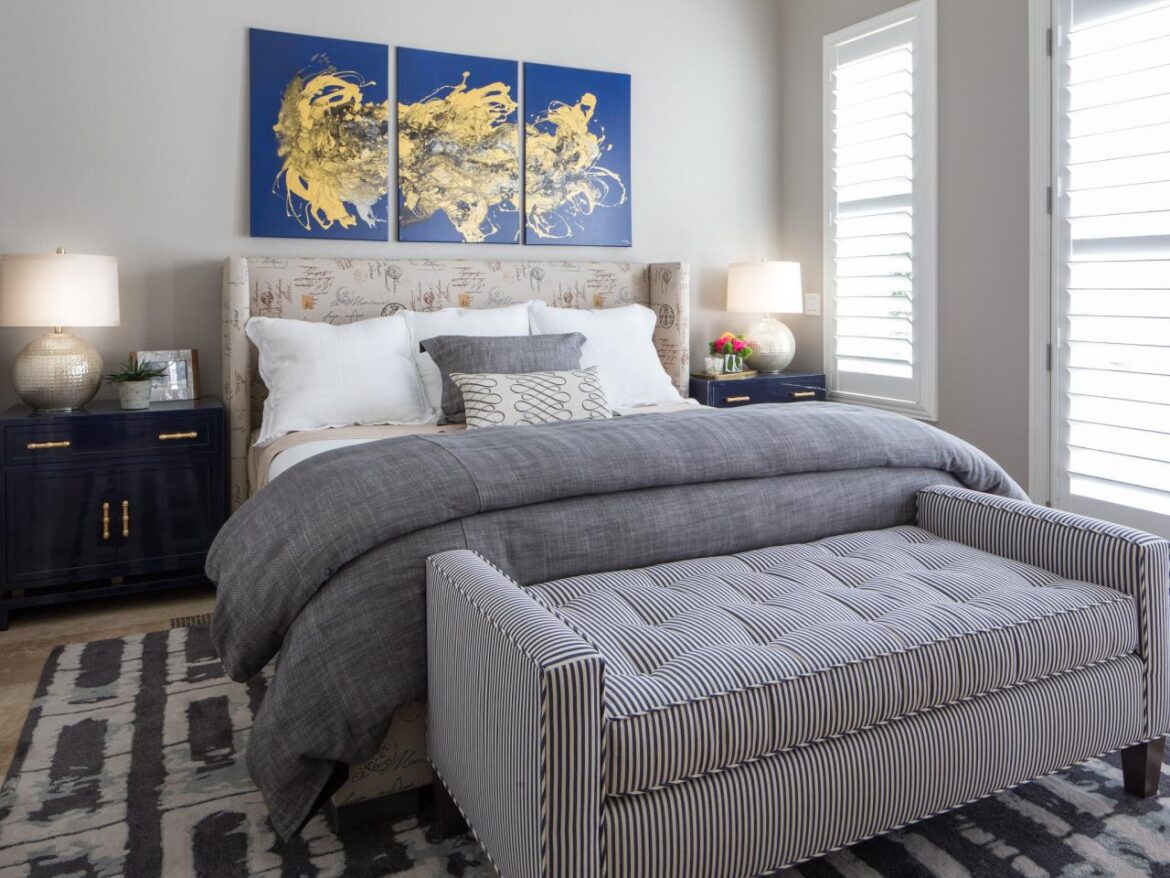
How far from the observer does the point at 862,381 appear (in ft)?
14.6

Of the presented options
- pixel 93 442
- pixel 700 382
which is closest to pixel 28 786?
pixel 93 442

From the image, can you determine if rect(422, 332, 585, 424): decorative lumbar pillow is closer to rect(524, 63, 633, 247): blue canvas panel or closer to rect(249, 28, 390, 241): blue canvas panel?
rect(249, 28, 390, 241): blue canvas panel

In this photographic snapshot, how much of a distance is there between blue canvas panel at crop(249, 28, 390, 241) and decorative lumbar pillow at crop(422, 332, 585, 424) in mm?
784

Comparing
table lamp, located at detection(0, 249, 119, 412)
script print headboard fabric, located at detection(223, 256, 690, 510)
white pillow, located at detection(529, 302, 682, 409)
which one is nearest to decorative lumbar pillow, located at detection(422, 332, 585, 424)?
white pillow, located at detection(529, 302, 682, 409)

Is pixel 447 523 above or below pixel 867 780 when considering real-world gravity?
above

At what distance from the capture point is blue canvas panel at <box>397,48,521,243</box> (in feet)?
13.2

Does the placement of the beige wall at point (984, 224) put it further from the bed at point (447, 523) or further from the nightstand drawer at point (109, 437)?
the nightstand drawer at point (109, 437)

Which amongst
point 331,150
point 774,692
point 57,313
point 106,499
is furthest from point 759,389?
point 774,692

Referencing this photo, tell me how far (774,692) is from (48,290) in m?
2.79

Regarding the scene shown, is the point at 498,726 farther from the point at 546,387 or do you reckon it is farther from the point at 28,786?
the point at 546,387

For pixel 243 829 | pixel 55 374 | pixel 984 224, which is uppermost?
pixel 984 224

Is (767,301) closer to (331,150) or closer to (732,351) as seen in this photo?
(732,351)

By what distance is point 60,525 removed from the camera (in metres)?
3.19

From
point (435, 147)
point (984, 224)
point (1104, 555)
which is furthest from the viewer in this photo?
point (435, 147)
